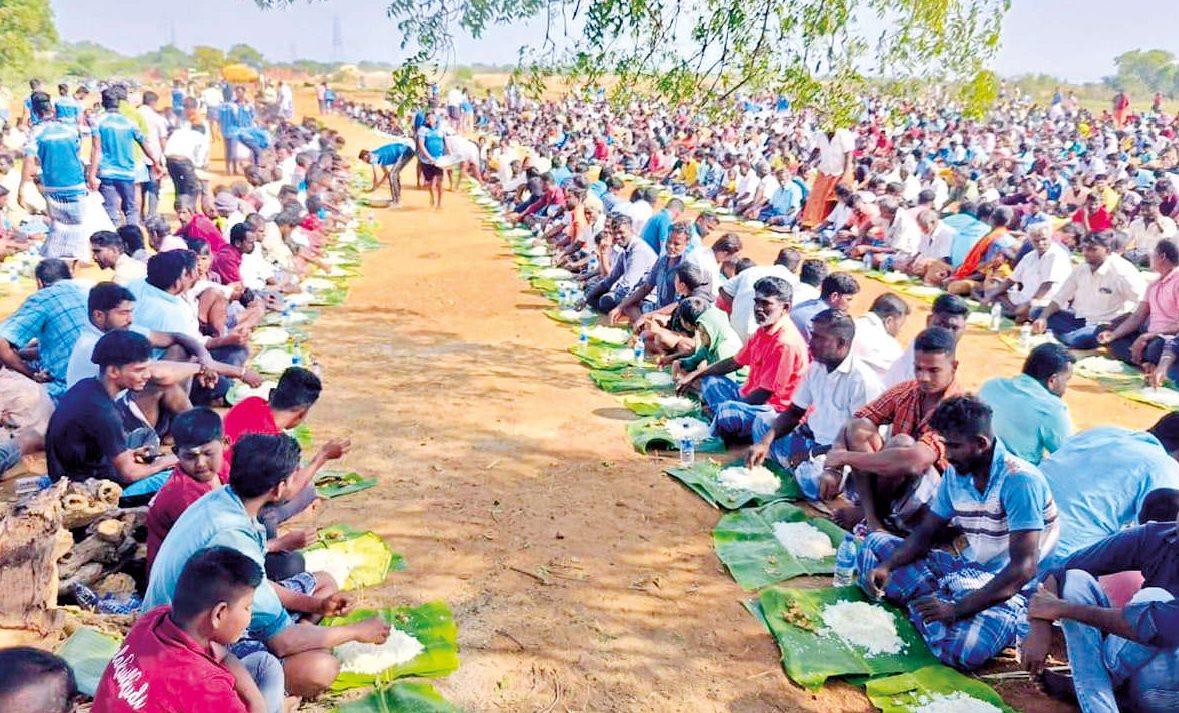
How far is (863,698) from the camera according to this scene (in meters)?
3.53

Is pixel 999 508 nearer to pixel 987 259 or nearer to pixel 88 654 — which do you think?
pixel 88 654

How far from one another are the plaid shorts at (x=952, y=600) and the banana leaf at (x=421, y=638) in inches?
79.4

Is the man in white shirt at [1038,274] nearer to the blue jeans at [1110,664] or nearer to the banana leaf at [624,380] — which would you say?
the banana leaf at [624,380]

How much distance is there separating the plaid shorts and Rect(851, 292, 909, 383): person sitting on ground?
2.02m

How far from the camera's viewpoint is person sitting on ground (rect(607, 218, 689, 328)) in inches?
323

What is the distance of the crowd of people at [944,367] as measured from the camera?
137 inches

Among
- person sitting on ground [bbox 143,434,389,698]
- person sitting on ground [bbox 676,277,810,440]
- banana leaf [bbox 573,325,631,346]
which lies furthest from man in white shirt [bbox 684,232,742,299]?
person sitting on ground [bbox 143,434,389,698]

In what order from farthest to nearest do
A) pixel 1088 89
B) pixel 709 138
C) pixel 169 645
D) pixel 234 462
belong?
pixel 1088 89 → pixel 709 138 → pixel 234 462 → pixel 169 645

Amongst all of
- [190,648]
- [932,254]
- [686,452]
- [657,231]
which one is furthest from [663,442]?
[932,254]

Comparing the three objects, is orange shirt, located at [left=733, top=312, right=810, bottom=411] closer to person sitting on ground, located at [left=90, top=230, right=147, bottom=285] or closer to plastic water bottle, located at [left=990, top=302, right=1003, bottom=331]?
plastic water bottle, located at [left=990, top=302, right=1003, bottom=331]

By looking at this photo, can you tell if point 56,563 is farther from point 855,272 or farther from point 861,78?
point 855,272

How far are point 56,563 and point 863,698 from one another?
11.3 ft

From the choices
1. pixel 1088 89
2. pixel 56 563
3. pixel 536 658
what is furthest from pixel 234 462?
pixel 1088 89

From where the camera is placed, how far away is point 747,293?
7500 millimetres
